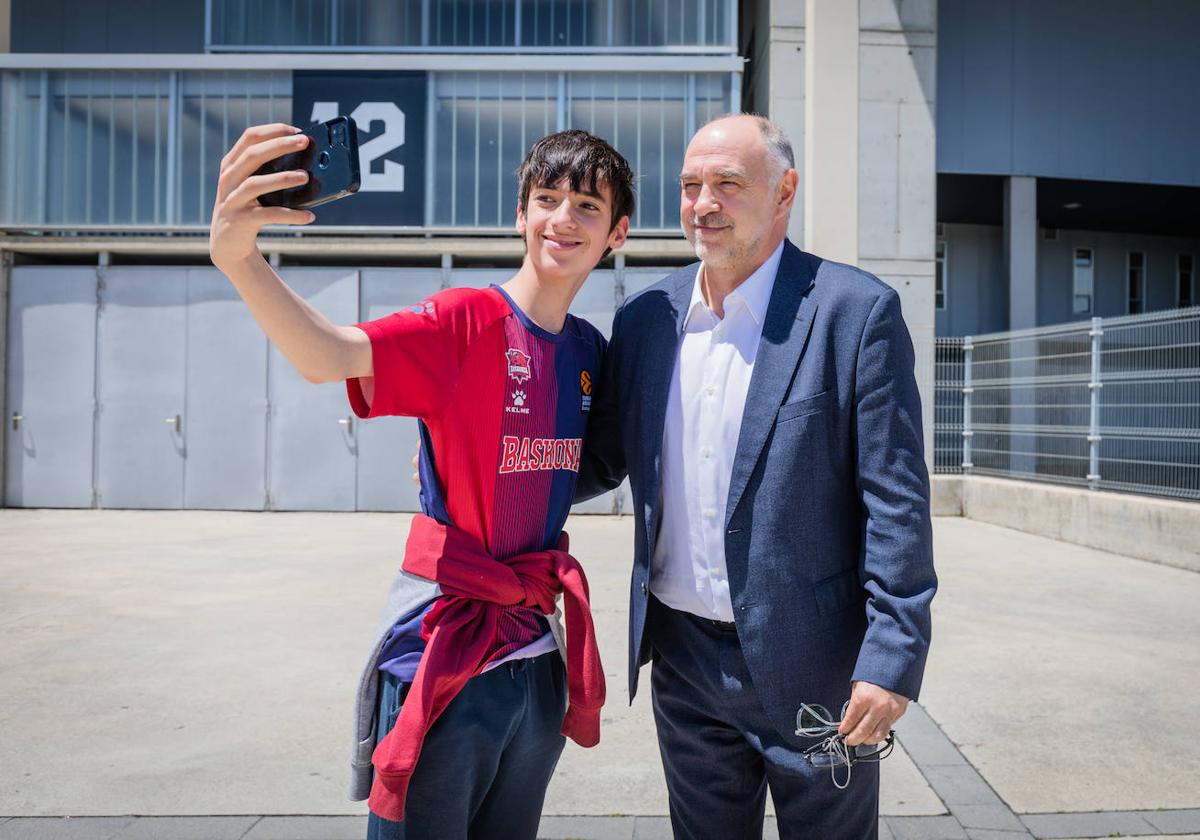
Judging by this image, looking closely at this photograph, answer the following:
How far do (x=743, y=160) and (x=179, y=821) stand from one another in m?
2.83

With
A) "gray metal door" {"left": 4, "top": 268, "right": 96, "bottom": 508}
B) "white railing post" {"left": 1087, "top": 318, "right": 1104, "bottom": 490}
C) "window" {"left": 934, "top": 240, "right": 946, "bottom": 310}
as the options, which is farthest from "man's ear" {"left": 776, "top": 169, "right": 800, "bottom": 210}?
"window" {"left": 934, "top": 240, "right": 946, "bottom": 310}

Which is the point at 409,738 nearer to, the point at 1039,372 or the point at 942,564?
the point at 942,564

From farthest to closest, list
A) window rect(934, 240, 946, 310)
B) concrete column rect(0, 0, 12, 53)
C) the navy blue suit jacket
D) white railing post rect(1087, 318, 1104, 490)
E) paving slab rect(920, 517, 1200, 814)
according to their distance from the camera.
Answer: window rect(934, 240, 946, 310), concrete column rect(0, 0, 12, 53), white railing post rect(1087, 318, 1104, 490), paving slab rect(920, 517, 1200, 814), the navy blue suit jacket

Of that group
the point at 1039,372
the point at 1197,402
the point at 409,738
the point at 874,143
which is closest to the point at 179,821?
the point at 409,738

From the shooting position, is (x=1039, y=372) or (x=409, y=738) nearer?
(x=409, y=738)

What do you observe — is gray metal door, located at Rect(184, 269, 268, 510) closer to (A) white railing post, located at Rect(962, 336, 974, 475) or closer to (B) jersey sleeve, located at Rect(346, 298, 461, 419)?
(A) white railing post, located at Rect(962, 336, 974, 475)

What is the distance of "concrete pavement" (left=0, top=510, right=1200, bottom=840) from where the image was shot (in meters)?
3.26

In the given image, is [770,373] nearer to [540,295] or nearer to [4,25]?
[540,295]

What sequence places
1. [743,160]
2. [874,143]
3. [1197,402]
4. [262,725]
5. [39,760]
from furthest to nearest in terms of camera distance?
1. [874,143]
2. [1197,402]
3. [262,725]
4. [39,760]
5. [743,160]

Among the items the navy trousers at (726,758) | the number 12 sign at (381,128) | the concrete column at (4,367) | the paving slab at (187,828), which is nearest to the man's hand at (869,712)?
the navy trousers at (726,758)

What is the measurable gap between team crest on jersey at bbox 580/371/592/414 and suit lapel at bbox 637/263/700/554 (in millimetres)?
117

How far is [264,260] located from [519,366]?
560 mm

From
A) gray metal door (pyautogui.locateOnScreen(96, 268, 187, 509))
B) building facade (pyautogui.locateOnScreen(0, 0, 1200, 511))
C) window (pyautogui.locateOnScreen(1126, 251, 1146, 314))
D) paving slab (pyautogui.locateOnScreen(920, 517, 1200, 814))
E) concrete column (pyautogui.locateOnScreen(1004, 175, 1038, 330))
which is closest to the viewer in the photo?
paving slab (pyautogui.locateOnScreen(920, 517, 1200, 814))

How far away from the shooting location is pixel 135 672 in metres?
4.82
